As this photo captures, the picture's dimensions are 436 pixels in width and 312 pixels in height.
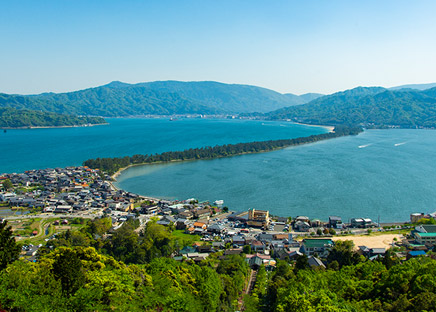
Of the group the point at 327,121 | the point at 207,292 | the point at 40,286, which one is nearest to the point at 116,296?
Result: the point at 40,286

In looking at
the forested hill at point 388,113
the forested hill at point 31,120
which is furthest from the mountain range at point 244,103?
the forested hill at point 31,120

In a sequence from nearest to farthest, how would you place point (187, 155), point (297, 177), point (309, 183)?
point (309, 183) → point (297, 177) → point (187, 155)

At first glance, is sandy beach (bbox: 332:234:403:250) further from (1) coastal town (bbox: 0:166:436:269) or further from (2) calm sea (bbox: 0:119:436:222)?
(2) calm sea (bbox: 0:119:436:222)

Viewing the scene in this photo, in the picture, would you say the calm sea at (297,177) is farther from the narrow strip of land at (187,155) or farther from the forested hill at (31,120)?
the forested hill at (31,120)

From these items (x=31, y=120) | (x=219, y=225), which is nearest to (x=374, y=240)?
(x=219, y=225)

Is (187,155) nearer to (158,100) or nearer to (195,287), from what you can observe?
(195,287)
